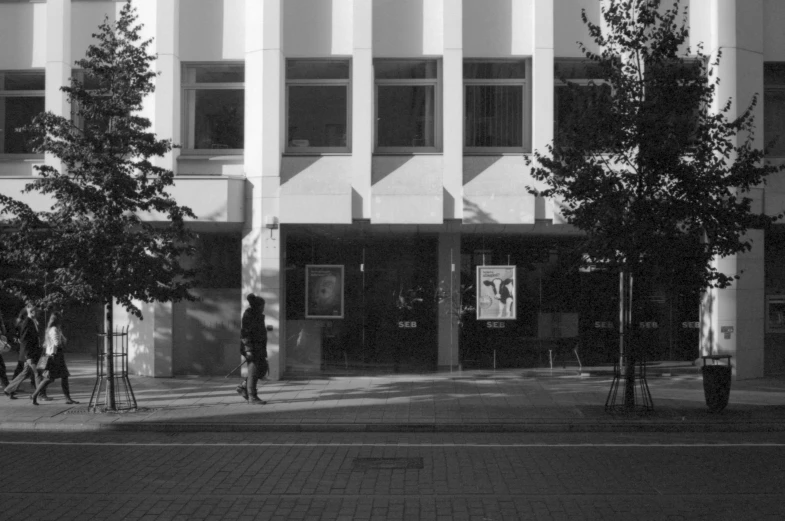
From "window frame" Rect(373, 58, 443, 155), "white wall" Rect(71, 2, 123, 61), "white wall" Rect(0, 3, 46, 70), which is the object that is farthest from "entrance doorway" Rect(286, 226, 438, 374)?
"white wall" Rect(0, 3, 46, 70)

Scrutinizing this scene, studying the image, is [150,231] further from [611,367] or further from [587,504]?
[611,367]

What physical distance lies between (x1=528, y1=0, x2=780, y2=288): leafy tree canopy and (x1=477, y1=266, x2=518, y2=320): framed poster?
17.2 ft

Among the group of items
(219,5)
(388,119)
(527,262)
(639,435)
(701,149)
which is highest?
(219,5)

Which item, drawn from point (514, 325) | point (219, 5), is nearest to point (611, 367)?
point (514, 325)

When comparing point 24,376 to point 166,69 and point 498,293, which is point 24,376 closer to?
point 166,69

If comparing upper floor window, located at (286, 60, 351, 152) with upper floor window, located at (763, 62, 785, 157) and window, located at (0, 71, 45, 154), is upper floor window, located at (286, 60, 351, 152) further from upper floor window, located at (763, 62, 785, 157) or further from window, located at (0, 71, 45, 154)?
upper floor window, located at (763, 62, 785, 157)

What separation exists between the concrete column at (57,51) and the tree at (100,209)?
5495 mm

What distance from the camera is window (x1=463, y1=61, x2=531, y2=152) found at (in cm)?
1889

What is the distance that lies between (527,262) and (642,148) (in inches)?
240

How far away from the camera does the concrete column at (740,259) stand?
59.6 feet

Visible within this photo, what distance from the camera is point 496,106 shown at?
1900 centimetres

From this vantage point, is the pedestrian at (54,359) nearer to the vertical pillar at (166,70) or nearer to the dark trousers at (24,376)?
the dark trousers at (24,376)

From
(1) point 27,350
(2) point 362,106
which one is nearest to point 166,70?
(2) point 362,106

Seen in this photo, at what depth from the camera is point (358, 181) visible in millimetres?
18438
